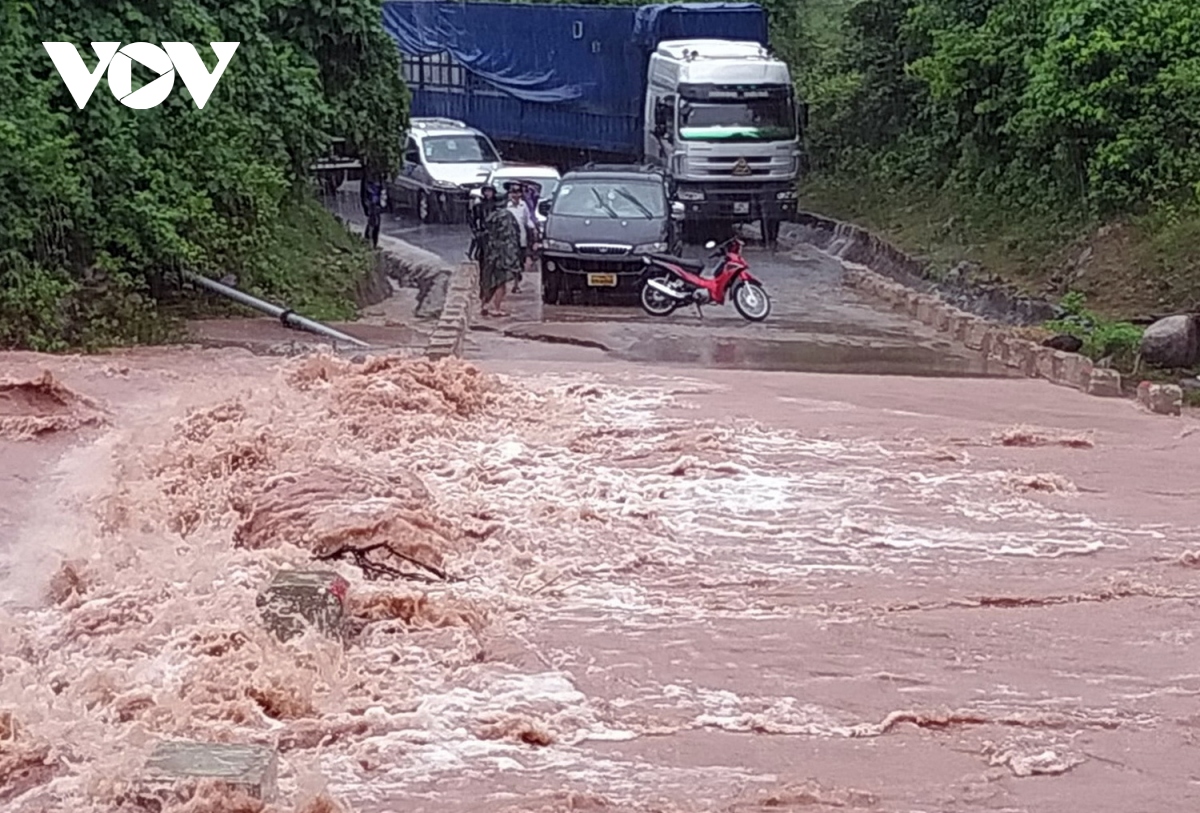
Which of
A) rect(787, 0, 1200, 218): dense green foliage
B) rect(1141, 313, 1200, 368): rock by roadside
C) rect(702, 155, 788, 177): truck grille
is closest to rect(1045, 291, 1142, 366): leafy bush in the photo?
rect(1141, 313, 1200, 368): rock by roadside

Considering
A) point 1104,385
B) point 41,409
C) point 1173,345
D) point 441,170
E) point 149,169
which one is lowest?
point 441,170

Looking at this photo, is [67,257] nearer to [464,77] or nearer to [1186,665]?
[1186,665]

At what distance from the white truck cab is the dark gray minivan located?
14.9 ft

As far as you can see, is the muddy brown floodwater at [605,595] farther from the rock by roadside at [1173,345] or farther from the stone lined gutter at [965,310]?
the rock by roadside at [1173,345]

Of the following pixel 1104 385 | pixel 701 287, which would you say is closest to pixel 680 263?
pixel 701 287

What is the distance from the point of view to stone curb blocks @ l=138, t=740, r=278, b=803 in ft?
16.6

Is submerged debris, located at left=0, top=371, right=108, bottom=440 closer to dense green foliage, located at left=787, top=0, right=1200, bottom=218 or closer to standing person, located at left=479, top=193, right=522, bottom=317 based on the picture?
standing person, located at left=479, top=193, right=522, bottom=317

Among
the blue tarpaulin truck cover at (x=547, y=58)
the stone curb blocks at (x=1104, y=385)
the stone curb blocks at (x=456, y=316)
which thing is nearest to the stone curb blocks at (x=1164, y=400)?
the stone curb blocks at (x=1104, y=385)

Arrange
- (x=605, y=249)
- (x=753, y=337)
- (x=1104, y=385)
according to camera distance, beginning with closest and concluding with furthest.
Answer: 1. (x=1104, y=385)
2. (x=753, y=337)
3. (x=605, y=249)

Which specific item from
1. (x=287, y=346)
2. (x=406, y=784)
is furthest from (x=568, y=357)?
(x=406, y=784)

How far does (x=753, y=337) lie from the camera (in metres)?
18.2

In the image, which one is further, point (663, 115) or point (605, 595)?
point (663, 115)

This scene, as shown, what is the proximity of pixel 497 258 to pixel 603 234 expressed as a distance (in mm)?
2336

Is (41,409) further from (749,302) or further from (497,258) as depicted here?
(749,302)
